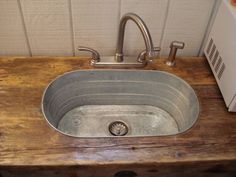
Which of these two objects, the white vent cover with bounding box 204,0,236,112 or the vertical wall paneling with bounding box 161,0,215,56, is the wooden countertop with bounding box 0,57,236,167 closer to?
the white vent cover with bounding box 204,0,236,112

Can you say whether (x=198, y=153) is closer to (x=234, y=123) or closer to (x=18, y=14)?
(x=234, y=123)

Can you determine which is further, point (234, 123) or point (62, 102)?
point (62, 102)

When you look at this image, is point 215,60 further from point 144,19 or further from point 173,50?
point 144,19

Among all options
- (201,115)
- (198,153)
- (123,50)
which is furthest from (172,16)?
(198,153)

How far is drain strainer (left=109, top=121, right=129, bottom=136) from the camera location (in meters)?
0.93

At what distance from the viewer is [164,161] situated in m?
0.65

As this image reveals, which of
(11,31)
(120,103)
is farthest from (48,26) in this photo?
(120,103)

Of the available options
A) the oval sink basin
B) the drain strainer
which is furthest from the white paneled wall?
the drain strainer

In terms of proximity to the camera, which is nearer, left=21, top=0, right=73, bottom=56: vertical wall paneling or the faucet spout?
the faucet spout

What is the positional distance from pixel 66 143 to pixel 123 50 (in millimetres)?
442

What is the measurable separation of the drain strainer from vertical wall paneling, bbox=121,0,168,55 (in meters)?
0.28

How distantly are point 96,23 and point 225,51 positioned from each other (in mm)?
443

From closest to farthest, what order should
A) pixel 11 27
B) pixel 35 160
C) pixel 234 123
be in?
pixel 35 160 < pixel 234 123 < pixel 11 27

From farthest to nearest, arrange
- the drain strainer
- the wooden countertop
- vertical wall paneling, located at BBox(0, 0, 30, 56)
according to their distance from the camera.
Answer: the drain strainer, vertical wall paneling, located at BBox(0, 0, 30, 56), the wooden countertop
